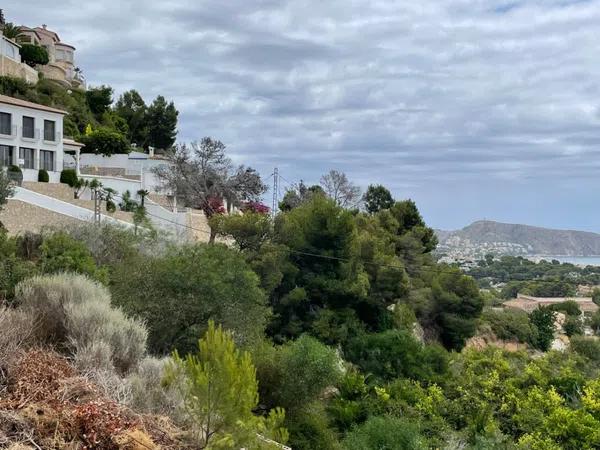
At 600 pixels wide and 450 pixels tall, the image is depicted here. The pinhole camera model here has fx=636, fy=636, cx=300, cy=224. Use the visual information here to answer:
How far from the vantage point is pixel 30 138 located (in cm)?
3453

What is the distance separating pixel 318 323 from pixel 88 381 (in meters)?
19.1

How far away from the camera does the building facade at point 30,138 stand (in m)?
33.3

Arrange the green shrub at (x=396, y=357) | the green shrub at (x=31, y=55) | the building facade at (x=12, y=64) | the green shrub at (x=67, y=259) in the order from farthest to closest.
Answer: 1. the green shrub at (x=31, y=55)
2. the building facade at (x=12, y=64)
3. the green shrub at (x=396, y=357)
4. the green shrub at (x=67, y=259)

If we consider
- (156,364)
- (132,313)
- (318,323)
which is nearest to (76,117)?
(318,323)

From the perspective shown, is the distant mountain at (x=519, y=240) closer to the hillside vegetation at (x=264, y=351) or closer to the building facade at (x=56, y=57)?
the building facade at (x=56, y=57)

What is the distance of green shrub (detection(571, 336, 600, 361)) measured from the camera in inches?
1513

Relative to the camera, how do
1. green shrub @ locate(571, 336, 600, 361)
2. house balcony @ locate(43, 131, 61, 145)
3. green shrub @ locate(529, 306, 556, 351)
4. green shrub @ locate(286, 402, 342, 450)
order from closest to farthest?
green shrub @ locate(286, 402, 342, 450), house balcony @ locate(43, 131, 61, 145), green shrub @ locate(571, 336, 600, 361), green shrub @ locate(529, 306, 556, 351)

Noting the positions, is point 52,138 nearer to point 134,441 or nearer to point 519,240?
point 134,441

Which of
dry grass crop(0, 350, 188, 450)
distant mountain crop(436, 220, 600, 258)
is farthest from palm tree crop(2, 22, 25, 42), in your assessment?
distant mountain crop(436, 220, 600, 258)

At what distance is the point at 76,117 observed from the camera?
5394cm

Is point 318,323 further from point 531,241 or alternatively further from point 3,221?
point 531,241

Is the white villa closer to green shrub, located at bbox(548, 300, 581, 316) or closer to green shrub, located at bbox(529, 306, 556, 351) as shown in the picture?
green shrub, located at bbox(529, 306, 556, 351)

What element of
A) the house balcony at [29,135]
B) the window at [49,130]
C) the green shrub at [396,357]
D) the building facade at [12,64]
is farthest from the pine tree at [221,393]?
the building facade at [12,64]

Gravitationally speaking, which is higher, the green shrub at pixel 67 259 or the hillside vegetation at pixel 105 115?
the hillside vegetation at pixel 105 115
